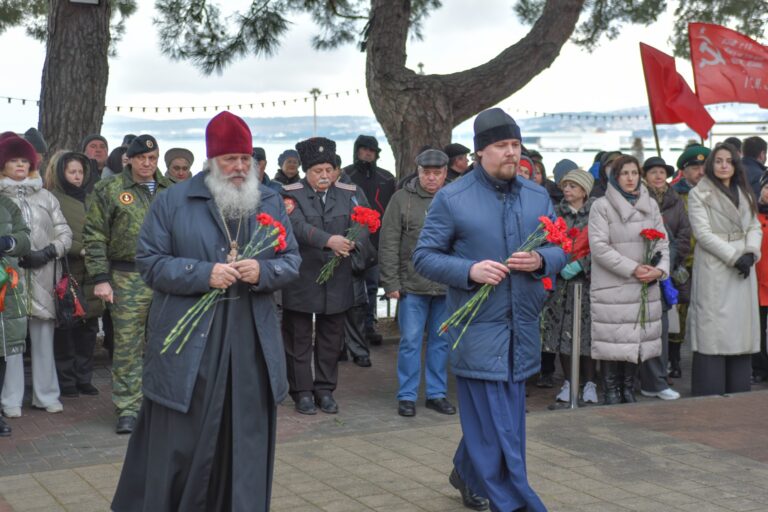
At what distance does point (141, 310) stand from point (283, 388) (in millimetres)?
3130

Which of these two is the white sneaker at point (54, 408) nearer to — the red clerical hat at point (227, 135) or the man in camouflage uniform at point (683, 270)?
the red clerical hat at point (227, 135)

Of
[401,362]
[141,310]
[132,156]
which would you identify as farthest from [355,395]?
[132,156]

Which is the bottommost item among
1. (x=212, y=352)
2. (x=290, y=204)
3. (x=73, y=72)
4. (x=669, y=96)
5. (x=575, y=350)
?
(x=575, y=350)

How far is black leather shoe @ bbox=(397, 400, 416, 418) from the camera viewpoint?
8711 mm

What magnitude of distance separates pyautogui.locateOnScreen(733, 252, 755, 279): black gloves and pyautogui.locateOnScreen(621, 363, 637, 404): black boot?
3.82 feet

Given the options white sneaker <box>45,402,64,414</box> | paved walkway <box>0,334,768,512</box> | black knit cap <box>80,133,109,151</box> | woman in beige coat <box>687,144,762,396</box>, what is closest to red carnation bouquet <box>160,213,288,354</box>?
paved walkway <box>0,334,768,512</box>

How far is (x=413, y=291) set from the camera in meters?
8.85

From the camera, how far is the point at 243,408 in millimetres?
5133

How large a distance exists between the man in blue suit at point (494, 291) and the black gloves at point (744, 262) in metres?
3.96

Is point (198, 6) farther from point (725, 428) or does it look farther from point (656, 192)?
point (725, 428)

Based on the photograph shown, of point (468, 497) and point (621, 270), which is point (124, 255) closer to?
point (468, 497)

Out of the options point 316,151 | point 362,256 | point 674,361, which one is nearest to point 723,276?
point 674,361

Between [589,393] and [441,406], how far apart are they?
4.53 feet

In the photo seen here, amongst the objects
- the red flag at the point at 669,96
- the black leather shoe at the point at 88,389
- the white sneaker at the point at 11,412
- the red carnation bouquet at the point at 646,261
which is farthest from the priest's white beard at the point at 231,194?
the red flag at the point at 669,96
